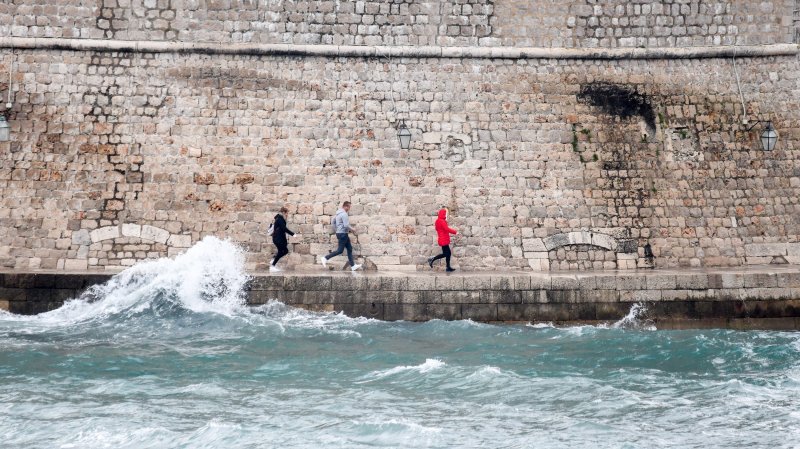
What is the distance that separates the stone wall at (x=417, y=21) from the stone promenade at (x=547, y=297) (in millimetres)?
4581

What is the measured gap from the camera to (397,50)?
15.9 metres

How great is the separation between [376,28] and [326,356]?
6.74m

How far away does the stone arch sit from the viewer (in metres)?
15.1

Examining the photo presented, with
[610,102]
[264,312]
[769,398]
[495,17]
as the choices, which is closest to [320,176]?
[264,312]

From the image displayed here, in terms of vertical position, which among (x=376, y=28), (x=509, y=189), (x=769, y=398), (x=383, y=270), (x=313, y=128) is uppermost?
(x=376, y=28)

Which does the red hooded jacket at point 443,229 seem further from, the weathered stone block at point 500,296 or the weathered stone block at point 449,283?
the weathered stone block at point 500,296

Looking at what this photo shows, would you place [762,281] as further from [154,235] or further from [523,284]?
[154,235]

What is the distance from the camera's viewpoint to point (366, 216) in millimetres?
15195

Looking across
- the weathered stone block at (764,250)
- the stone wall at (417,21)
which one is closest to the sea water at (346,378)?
the weathered stone block at (764,250)

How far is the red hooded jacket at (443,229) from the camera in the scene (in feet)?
46.9

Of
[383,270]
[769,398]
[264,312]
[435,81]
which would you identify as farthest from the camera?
[435,81]

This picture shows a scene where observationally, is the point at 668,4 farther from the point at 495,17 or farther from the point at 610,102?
the point at 495,17

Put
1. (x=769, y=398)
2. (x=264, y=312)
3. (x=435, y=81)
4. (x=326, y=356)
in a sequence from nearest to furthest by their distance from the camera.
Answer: (x=769, y=398)
(x=326, y=356)
(x=264, y=312)
(x=435, y=81)

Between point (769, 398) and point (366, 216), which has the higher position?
point (366, 216)
